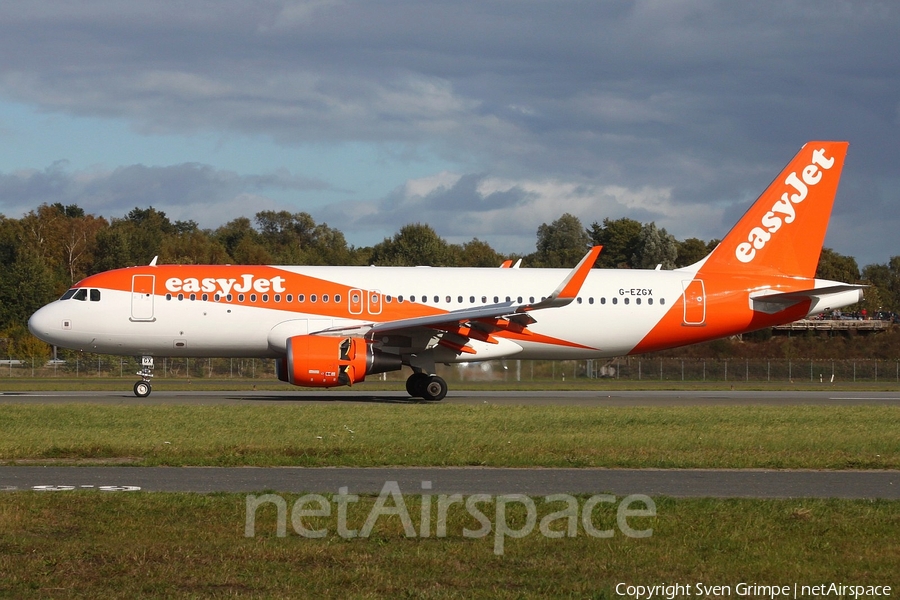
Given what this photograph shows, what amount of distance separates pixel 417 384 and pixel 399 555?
20679 mm

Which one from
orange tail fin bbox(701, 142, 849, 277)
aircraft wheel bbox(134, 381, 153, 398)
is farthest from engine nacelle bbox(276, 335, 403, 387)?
orange tail fin bbox(701, 142, 849, 277)

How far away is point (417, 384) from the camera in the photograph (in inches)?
1151

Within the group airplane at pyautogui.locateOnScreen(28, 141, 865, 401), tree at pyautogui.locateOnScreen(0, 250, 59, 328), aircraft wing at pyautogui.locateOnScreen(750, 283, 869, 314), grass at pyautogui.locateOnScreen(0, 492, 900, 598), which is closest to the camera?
grass at pyautogui.locateOnScreen(0, 492, 900, 598)

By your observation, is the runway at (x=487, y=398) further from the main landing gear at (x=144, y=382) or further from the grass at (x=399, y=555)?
the grass at (x=399, y=555)

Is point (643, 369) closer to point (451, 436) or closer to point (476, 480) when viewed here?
point (451, 436)

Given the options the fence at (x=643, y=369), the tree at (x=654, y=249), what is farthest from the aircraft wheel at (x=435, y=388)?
the tree at (x=654, y=249)

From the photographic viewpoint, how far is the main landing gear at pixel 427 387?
2870 cm

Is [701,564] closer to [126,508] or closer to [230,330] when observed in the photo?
[126,508]

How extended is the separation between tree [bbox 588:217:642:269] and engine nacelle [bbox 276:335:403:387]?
73764 mm

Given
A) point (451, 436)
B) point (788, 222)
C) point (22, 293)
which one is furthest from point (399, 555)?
point (22, 293)

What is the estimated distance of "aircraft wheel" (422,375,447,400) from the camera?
28.7 metres

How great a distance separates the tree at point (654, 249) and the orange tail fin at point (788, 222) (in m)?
56.8

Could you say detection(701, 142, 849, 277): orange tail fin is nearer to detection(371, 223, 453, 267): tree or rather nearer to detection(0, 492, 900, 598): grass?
detection(0, 492, 900, 598): grass

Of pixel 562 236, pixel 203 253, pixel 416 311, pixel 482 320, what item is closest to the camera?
pixel 482 320
